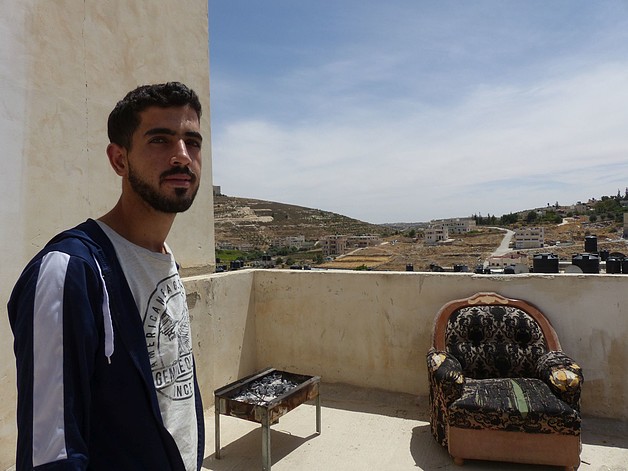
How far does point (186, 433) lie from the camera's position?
984 millimetres

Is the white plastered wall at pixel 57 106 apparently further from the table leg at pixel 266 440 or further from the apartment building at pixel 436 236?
the apartment building at pixel 436 236

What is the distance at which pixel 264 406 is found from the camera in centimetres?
264

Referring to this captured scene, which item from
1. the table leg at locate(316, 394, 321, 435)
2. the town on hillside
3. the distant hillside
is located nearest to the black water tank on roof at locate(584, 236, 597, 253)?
the town on hillside

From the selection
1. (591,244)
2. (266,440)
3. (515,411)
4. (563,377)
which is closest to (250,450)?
(266,440)

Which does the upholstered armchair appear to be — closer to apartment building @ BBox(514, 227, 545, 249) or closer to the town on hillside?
the town on hillside

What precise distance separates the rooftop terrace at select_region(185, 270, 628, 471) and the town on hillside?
3.45 m

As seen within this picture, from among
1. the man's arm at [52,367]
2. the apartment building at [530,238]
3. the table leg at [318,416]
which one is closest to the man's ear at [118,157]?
the man's arm at [52,367]

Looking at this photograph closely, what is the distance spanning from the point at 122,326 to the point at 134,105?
1.57ft

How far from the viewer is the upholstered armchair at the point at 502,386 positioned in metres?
2.63

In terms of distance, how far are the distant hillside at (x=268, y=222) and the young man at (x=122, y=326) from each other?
3158 centimetres

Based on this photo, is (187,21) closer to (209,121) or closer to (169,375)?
(209,121)

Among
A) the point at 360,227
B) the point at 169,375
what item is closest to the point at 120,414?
the point at 169,375

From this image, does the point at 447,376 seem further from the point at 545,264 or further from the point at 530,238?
the point at 530,238

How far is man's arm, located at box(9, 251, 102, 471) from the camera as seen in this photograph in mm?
697
